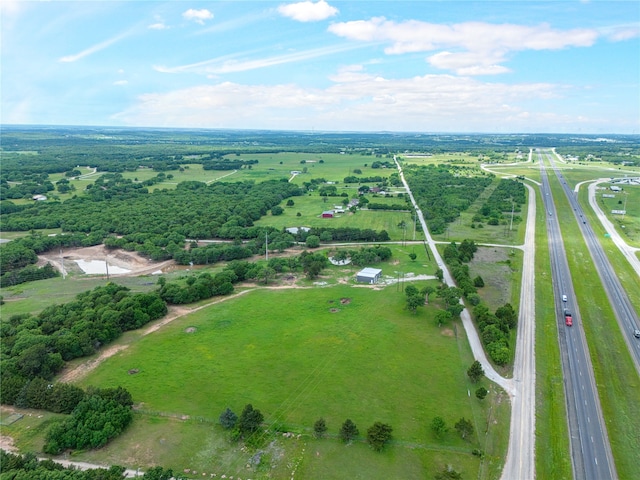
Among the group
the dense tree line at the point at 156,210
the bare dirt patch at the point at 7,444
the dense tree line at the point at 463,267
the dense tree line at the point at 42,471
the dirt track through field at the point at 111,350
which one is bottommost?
the bare dirt patch at the point at 7,444

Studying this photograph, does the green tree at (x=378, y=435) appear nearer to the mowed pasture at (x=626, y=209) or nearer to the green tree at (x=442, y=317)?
the green tree at (x=442, y=317)

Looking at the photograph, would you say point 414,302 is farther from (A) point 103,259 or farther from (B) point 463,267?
(A) point 103,259

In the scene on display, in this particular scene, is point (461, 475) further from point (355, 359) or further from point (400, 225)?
point (400, 225)

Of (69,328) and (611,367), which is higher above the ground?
(69,328)

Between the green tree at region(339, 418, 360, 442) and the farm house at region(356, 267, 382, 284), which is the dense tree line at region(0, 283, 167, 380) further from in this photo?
the green tree at region(339, 418, 360, 442)

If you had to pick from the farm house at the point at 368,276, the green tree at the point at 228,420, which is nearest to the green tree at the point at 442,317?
the farm house at the point at 368,276

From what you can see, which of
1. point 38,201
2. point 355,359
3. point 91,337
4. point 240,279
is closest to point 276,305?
point 240,279

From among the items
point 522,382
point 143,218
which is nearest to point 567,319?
point 522,382
